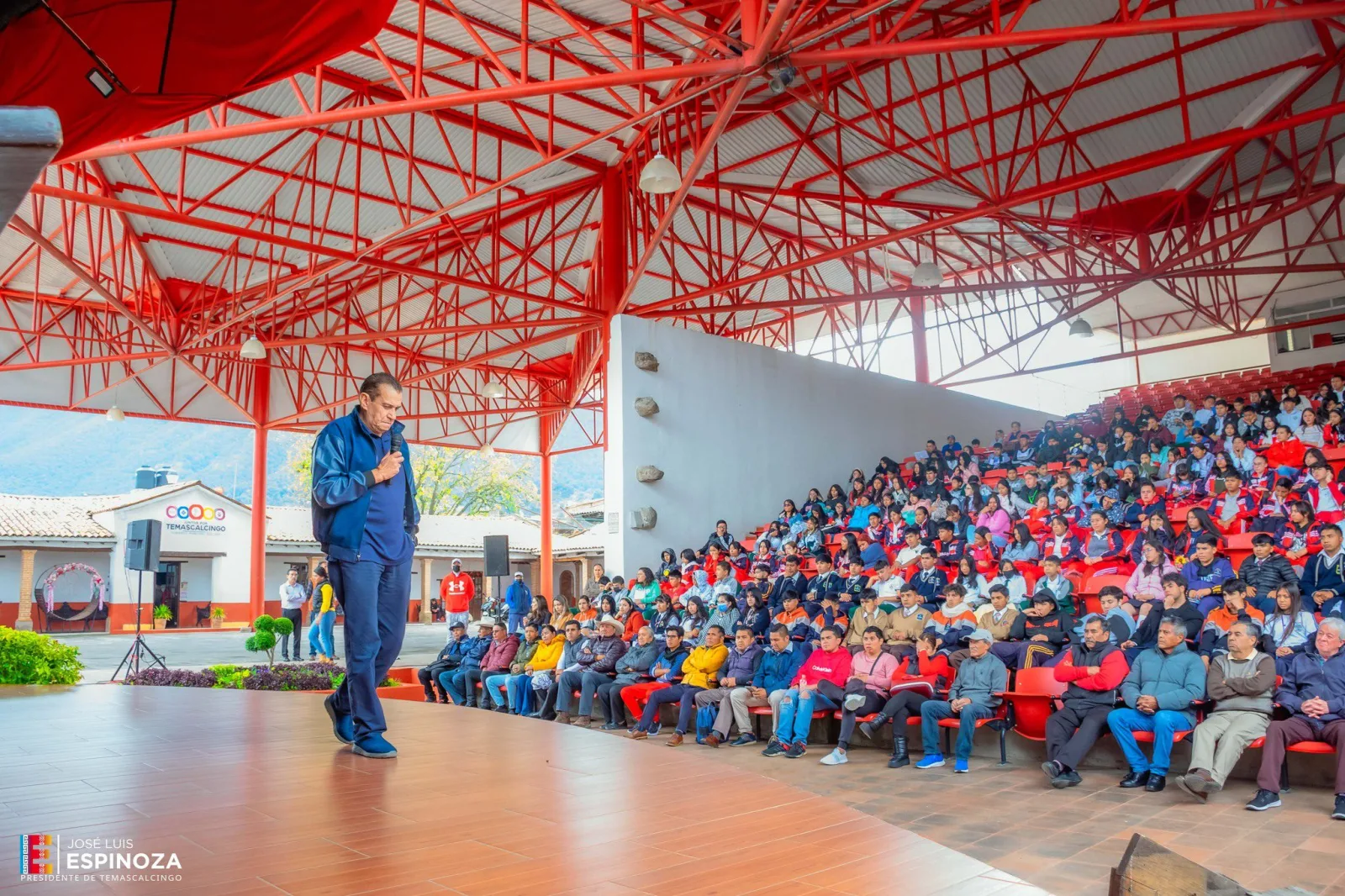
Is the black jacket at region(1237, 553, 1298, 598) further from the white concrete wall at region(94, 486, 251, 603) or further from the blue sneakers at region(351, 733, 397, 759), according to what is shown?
the white concrete wall at region(94, 486, 251, 603)

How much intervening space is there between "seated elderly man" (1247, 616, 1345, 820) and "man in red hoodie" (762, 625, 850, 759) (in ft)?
10.6

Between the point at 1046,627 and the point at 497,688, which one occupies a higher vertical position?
the point at 1046,627

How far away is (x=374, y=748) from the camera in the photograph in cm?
338

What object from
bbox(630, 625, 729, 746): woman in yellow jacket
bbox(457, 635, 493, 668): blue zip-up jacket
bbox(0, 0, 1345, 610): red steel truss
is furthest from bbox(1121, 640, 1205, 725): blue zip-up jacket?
bbox(457, 635, 493, 668): blue zip-up jacket

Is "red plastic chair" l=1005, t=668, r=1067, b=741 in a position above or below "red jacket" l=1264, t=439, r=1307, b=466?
below

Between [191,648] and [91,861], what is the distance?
18181 millimetres

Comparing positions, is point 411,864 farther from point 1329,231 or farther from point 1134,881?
point 1329,231

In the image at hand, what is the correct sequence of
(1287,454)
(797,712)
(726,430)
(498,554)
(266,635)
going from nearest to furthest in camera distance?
(797,712) < (1287,454) < (266,635) < (726,430) < (498,554)

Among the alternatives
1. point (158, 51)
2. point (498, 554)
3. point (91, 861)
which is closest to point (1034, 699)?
point (91, 861)

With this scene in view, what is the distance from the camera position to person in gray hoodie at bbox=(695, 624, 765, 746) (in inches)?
347

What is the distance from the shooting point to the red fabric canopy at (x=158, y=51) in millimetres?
1947

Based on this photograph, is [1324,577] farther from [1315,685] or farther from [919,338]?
[919,338]

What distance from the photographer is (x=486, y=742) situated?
12.3 ft

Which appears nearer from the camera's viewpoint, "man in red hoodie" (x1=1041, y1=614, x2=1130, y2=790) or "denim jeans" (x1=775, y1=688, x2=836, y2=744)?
"man in red hoodie" (x1=1041, y1=614, x2=1130, y2=790)
